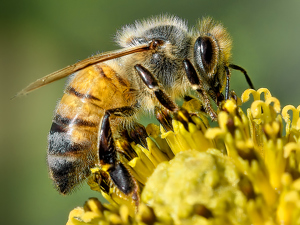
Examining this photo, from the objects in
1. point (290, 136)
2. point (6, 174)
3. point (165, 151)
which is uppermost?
point (6, 174)

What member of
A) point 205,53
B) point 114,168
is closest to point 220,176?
point 114,168

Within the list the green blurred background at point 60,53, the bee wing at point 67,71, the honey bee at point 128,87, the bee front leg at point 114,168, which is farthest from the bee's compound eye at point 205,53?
the green blurred background at point 60,53

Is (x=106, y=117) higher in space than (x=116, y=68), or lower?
lower

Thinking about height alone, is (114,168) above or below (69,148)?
below

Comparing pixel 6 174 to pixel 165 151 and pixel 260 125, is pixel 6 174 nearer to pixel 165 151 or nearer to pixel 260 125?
A: pixel 165 151

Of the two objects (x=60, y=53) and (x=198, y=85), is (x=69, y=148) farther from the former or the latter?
(x=60, y=53)

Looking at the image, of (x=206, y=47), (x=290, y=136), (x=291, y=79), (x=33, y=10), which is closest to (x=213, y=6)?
(x=291, y=79)
